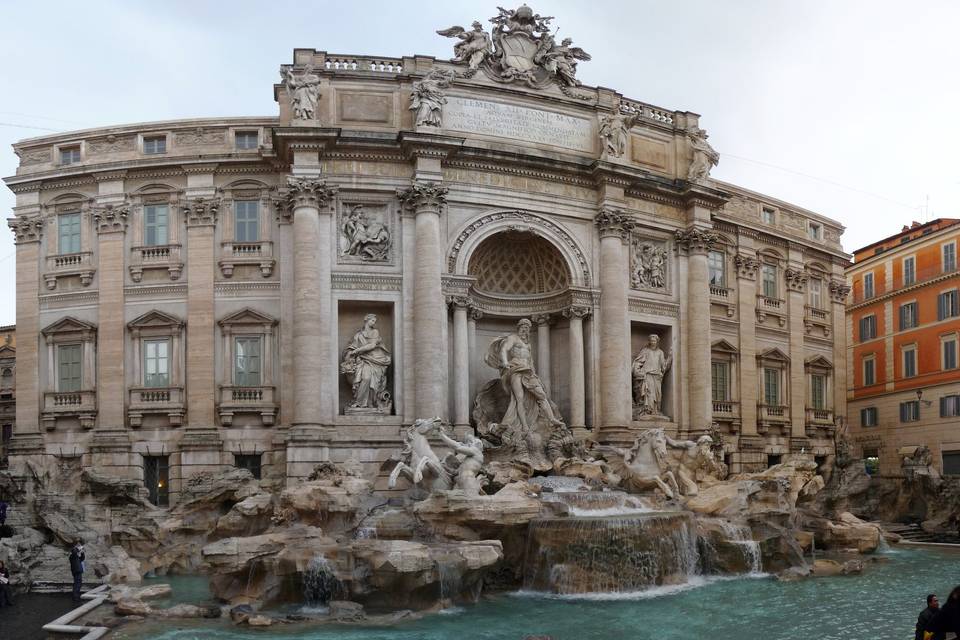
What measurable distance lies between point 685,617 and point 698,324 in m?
15.4

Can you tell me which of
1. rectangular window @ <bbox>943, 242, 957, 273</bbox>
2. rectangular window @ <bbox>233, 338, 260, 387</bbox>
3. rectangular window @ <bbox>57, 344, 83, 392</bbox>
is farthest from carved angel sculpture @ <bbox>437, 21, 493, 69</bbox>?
rectangular window @ <bbox>943, 242, 957, 273</bbox>

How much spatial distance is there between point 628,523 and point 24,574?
46.5 ft

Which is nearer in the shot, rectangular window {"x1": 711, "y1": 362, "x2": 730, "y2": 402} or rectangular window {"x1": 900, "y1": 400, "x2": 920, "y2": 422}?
rectangular window {"x1": 711, "y1": 362, "x2": 730, "y2": 402}

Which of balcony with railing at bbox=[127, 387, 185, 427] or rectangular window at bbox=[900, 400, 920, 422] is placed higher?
balcony with railing at bbox=[127, 387, 185, 427]

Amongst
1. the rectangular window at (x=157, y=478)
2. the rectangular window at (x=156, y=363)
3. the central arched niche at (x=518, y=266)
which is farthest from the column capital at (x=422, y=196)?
the rectangular window at (x=157, y=478)

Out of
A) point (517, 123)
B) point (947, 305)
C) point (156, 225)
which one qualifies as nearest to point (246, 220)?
point (156, 225)

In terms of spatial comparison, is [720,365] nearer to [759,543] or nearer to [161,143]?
[759,543]

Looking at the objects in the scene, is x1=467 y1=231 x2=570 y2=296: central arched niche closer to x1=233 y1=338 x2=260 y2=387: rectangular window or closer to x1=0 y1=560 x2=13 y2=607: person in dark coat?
x1=233 y1=338 x2=260 y2=387: rectangular window

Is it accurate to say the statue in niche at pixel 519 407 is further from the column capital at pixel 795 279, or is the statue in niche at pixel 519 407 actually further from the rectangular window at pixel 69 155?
the rectangular window at pixel 69 155

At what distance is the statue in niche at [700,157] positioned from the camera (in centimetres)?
3122

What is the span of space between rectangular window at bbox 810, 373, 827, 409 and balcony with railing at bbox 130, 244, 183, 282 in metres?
25.9

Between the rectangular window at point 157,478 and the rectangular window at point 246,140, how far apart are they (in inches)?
397

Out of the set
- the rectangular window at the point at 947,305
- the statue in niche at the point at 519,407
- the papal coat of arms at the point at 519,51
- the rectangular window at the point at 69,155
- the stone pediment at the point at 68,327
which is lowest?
the statue in niche at the point at 519,407

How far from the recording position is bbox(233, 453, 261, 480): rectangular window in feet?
86.9
